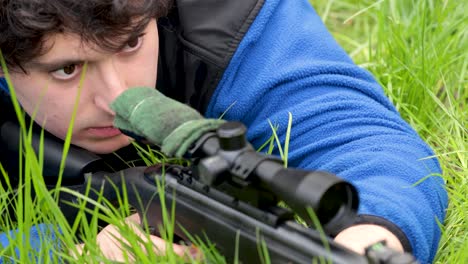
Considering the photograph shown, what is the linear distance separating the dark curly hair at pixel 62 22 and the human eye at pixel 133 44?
0.03 metres

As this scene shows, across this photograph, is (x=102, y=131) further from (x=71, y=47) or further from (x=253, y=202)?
(x=253, y=202)

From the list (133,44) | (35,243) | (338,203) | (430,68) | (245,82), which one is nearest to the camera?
(338,203)

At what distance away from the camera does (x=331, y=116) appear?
7.66 ft

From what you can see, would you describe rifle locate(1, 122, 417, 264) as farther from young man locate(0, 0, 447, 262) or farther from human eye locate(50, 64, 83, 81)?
human eye locate(50, 64, 83, 81)

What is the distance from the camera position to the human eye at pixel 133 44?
2.29m

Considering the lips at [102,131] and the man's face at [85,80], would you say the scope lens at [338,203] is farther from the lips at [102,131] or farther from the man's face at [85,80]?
the lips at [102,131]

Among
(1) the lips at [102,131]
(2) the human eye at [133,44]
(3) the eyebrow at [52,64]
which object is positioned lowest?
(1) the lips at [102,131]

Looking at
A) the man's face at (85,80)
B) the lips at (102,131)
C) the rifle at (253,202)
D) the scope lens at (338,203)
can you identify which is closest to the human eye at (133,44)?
the man's face at (85,80)

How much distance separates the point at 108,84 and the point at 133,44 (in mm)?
149

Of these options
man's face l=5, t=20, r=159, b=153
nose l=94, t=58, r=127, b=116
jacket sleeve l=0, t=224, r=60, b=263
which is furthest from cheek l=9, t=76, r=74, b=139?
jacket sleeve l=0, t=224, r=60, b=263

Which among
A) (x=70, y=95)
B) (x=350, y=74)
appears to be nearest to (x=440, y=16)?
(x=350, y=74)

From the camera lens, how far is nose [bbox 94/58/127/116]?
224 cm

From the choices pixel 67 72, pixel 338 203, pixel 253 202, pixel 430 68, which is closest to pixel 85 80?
pixel 67 72

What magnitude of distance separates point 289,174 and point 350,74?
957 millimetres
